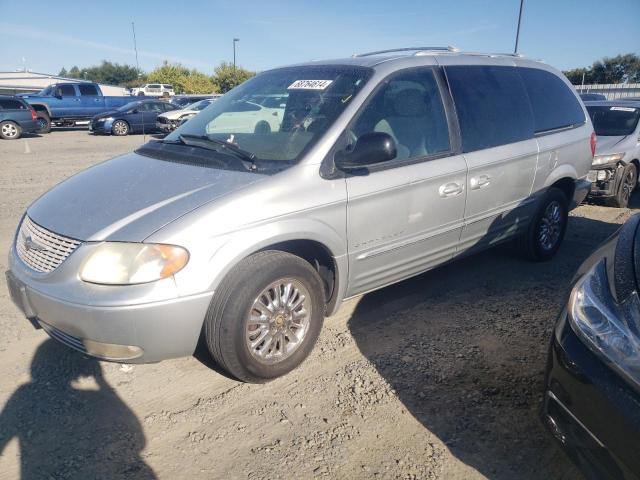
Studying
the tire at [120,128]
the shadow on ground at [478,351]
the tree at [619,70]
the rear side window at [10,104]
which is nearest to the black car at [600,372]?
the shadow on ground at [478,351]

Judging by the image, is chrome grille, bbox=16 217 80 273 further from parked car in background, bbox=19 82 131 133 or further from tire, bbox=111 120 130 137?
parked car in background, bbox=19 82 131 133

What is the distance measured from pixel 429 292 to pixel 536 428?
175 centimetres

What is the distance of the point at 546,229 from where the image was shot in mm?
4766

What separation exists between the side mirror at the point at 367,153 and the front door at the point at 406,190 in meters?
0.11

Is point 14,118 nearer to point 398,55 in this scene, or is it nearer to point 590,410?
point 398,55

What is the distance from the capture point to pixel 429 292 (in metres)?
4.19

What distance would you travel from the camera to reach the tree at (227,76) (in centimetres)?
6059

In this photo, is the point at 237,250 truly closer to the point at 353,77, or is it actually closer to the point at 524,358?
the point at 353,77

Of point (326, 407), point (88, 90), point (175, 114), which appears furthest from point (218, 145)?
point (88, 90)

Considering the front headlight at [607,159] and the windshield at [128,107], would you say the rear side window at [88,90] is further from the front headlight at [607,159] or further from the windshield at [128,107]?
the front headlight at [607,159]

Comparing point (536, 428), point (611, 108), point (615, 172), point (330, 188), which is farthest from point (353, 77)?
point (611, 108)

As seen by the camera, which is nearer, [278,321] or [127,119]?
[278,321]

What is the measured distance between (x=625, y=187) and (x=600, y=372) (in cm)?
659

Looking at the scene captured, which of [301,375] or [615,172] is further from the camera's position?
[615,172]
